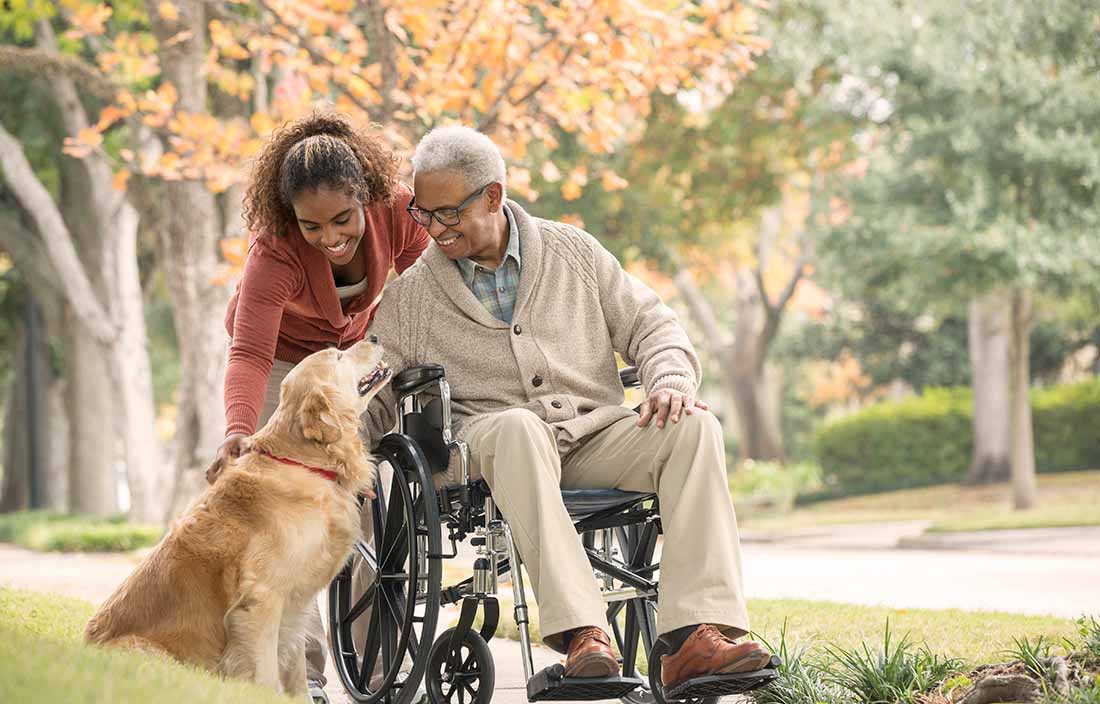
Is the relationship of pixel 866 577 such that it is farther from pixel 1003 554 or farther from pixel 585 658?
pixel 585 658

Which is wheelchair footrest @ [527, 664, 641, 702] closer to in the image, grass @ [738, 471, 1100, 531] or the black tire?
the black tire

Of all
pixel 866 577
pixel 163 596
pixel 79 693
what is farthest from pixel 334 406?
pixel 866 577

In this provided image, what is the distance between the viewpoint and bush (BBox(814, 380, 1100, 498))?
18938 millimetres

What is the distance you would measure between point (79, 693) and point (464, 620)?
1.33 meters

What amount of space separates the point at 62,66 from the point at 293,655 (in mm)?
8002

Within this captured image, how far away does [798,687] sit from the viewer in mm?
3551

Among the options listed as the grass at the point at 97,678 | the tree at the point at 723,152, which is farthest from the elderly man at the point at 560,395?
the tree at the point at 723,152

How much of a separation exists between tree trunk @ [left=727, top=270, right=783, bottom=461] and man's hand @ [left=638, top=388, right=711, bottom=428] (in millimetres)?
19669

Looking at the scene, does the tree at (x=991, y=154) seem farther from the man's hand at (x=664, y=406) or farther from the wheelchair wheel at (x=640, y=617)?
the man's hand at (x=664, y=406)

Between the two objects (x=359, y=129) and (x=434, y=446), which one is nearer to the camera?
(x=434, y=446)

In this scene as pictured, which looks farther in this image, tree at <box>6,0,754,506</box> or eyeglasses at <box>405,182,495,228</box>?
tree at <box>6,0,754,506</box>

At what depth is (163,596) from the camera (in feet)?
11.3

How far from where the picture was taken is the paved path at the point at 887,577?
7.07 metres

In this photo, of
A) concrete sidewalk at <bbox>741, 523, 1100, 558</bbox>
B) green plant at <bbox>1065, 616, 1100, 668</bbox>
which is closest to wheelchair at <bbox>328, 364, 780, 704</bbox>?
green plant at <bbox>1065, 616, 1100, 668</bbox>
